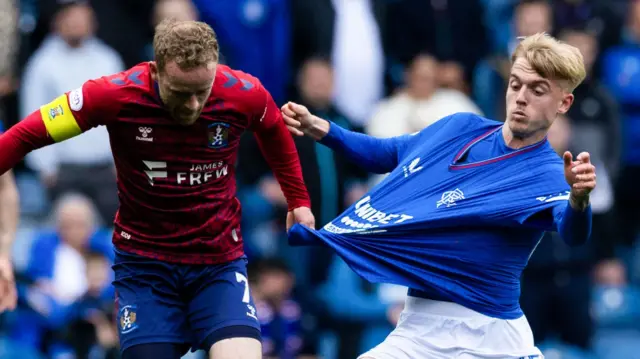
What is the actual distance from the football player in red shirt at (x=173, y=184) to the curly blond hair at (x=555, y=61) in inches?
53.1

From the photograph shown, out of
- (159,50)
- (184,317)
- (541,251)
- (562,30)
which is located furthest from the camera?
(562,30)

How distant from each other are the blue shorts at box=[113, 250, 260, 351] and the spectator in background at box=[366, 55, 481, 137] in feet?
15.0

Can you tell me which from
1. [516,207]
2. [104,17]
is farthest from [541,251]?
[516,207]

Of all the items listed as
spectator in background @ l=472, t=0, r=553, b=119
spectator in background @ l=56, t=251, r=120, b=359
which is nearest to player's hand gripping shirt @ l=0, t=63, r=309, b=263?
spectator in background @ l=56, t=251, r=120, b=359

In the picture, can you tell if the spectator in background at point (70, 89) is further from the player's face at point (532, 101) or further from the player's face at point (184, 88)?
the player's face at point (532, 101)

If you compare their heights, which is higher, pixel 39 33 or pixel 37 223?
pixel 39 33

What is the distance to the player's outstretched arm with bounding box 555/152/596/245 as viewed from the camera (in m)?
6.04

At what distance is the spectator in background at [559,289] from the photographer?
1139 cm

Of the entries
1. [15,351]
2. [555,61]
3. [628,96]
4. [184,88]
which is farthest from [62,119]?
[628,96]

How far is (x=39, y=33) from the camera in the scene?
1144cm

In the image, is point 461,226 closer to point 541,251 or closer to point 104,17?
point 541,251

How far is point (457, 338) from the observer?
6.73 m

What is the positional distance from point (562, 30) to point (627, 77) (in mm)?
765

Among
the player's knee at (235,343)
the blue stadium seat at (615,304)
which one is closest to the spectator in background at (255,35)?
the blue stadium seat at (615,304)
